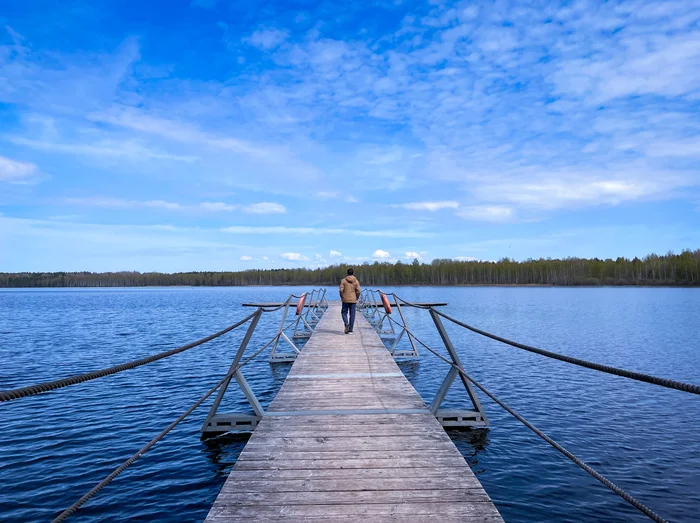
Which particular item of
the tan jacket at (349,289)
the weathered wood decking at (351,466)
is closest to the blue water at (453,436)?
the weathered wood decking at (351,466)

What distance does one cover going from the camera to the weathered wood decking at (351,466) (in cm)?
380

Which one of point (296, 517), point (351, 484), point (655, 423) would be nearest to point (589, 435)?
point (655, 423)

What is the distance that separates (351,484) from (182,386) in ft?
37.6

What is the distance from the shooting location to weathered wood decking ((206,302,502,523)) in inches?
150

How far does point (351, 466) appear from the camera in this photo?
4.68 meters

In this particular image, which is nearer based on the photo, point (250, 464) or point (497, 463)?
point (250, 464)

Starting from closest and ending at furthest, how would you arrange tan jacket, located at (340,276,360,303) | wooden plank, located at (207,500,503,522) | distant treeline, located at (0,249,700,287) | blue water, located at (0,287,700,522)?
wooden plank, located at (207,500,503,522) < blue water, located at (0,287,700,522) < tan jacket, located at (340,276,360,303) < distant treeline, located at (0,249,700,287)

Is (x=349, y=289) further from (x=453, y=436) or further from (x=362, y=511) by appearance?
(x=362, y=511)

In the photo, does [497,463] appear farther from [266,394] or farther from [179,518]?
[266,394]

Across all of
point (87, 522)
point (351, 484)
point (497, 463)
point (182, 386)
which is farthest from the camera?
point (182, 386)

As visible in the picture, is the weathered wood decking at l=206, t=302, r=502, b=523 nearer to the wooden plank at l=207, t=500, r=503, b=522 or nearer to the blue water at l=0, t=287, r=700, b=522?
the wooden plank at l=207, t=500, r=503, b=522

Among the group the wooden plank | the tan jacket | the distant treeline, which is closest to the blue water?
the wooden plank

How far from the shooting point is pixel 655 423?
1095 centimetres

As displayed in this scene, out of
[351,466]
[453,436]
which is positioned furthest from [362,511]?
[453,436]
